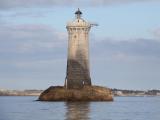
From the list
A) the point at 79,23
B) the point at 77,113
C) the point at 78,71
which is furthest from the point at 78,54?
the point at 77,113

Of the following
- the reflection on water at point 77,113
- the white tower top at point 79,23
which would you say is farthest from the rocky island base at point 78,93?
the reflection on water at point 77,113

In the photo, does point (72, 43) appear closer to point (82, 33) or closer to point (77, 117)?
point (82, 33)

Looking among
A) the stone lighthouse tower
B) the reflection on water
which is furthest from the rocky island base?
the reflection on water

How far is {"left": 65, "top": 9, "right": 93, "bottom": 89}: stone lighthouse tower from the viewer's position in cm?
12169

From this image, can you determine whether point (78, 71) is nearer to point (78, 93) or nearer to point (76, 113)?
point (78, 93)

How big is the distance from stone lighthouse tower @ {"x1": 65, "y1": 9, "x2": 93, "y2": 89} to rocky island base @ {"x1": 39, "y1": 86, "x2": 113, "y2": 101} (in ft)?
5.33

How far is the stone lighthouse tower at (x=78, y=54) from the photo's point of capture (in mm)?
121688

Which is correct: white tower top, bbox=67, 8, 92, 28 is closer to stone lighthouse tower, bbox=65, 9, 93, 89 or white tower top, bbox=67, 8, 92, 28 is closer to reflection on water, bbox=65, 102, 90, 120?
stone lighthouse tower, bbox=65, 9, 93, 89

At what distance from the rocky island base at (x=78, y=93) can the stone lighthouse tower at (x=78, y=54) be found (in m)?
1.62

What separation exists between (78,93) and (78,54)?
7199mm

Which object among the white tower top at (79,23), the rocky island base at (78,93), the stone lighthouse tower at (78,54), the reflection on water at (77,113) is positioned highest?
the white tower top at (79,23)

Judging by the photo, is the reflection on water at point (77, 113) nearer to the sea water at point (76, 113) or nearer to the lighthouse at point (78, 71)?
the sea water at point (76, 113)

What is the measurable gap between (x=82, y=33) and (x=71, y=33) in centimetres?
207

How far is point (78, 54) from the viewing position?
122 meters
